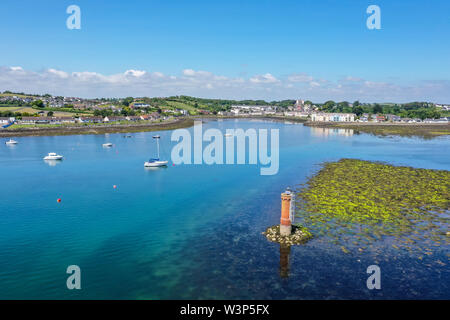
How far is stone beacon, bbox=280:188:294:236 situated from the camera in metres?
24.7

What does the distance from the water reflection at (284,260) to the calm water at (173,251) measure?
6.9 inches

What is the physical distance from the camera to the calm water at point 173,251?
61.9 ft

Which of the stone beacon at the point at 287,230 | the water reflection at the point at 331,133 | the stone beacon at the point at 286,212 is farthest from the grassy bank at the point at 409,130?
the stone beacon at the point at 286,212

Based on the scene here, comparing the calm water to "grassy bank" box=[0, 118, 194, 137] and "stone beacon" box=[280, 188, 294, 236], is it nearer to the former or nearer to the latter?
"stone beacon" box=[280, 188, 294, 236]

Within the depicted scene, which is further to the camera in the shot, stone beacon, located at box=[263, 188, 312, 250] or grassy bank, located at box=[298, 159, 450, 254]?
grassy bank, located at box=[298, 159, 450, 254]

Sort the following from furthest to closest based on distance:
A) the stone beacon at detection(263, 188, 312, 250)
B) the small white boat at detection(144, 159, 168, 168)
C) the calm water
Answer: the small white boat at detection(144, 159, 168, 168) < the stone beacon at detection(263, 188, 312, 250) < the calm water

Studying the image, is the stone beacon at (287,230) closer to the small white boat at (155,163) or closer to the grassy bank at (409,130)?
the small white boat at (155,163)

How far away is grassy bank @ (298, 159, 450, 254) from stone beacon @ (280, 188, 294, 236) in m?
3.80

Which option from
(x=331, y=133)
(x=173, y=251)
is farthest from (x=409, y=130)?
(x=173, y=251)

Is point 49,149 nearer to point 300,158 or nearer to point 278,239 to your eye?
point 300,158

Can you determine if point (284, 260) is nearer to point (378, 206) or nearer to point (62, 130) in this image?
point (378, 206)

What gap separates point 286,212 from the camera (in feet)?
82.4

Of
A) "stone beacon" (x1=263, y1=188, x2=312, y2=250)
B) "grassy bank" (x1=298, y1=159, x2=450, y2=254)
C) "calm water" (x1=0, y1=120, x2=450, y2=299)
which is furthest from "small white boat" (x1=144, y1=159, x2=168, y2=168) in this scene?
"stone beacon" (x1=263, y1=188, x2=312, y2=250)
